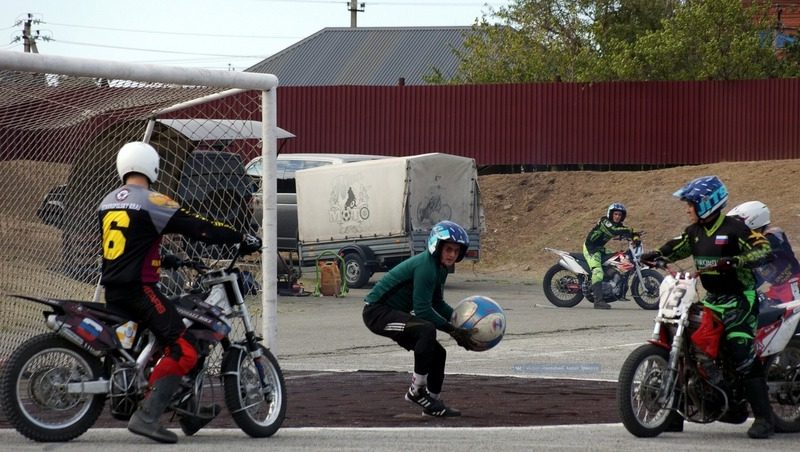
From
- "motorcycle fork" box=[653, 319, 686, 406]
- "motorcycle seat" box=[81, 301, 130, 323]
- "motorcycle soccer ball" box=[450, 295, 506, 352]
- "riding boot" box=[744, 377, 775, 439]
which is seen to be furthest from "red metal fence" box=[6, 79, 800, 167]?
"motorcycle seat" box=[81, 301, 130, 323]

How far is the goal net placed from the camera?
12.1 metres

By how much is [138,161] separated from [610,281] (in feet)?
48.4

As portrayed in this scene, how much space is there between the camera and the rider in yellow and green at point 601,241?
73.5ft

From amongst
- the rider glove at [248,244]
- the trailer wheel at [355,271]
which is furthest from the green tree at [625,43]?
the rider glove at [248,244]

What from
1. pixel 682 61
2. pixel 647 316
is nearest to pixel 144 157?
pixel 647 316

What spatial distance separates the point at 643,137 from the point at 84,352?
31.6 meters

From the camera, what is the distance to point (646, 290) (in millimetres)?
22375

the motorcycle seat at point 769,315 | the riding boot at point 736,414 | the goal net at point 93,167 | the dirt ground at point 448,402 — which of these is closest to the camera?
the riding boot at point 736,414

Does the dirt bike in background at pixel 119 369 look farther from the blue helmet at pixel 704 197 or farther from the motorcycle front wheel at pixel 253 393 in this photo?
the blue helmet at pixel 704 197

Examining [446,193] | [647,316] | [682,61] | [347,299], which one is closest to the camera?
[647,316]

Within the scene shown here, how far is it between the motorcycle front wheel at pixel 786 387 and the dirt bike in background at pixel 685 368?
6 cm

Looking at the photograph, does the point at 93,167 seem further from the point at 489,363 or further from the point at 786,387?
the point at 786,387

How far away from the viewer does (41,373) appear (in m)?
8.24

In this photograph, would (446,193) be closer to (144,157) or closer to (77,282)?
(77,282)
